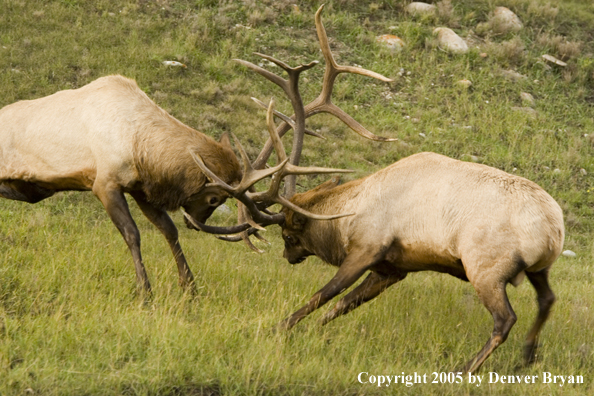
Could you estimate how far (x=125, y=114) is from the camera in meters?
6.59

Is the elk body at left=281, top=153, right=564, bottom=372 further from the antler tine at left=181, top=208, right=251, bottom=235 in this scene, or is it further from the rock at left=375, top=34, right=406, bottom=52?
the rock at left=375, top=34, right=406, bottom=52

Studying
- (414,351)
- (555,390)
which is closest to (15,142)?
(414,351)

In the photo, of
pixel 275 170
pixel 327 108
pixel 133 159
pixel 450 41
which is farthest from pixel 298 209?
pixel 450 41

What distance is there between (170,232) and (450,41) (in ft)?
32.2

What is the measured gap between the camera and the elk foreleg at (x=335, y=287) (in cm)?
592

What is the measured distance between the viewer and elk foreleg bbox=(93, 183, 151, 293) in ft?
A: 21.0

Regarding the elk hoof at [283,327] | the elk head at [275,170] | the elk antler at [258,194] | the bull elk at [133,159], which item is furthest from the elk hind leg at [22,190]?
the elk hoof at [283,327]

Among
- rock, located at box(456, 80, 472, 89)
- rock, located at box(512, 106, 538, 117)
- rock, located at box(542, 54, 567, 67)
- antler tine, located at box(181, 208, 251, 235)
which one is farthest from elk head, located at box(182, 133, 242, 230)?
rock, located at box(542, 54, 567, 67)

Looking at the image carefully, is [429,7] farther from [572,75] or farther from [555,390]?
[555,390]

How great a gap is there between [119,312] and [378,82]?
31.4 feet

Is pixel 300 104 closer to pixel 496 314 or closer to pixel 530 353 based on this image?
pixel 496 314

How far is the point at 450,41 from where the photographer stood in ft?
48.8

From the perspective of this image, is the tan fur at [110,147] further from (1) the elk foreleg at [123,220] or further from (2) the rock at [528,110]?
(2) the rock at [528,110]

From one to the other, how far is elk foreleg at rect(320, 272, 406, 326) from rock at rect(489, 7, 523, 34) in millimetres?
10811
